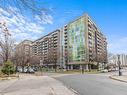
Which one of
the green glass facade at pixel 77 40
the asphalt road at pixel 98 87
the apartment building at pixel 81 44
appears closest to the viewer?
the asphalt road at pixel 98 87

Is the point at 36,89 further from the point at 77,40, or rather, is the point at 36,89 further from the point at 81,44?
the point at 77,40

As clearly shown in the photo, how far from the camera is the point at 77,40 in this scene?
162500mm

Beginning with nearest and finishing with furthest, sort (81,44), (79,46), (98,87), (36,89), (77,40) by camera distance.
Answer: (36,89)
(98,87)
(79,46)
(81,44)
(77,40)

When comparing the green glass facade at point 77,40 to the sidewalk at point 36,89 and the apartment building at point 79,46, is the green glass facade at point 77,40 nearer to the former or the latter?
the apartment building at point 79,46

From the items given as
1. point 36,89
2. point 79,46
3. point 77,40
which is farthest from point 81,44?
point 36,89

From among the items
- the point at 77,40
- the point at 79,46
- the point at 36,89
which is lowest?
the point at 36,89

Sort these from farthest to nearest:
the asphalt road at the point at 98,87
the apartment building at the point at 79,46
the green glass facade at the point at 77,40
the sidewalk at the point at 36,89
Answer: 1. the green glass facade at the point at 77,40
2. the apartment building at the point at 79,46
3. the asphalt road at the point at 98,87
4. the sidewalk at the point at 36,89

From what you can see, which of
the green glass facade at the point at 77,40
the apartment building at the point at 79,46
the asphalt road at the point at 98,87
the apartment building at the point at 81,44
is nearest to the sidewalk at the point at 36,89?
the asphalt road at the point at 98,87

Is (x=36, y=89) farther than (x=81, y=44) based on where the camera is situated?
No

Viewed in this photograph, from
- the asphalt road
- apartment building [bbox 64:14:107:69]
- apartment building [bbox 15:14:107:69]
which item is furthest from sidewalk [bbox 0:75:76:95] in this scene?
apartment building [bbox 64:14:107:69]

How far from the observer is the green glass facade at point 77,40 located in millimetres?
156375

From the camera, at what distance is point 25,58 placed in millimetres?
108438

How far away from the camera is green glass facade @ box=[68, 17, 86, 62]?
6156 inches

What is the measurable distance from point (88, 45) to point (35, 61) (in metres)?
29.6
